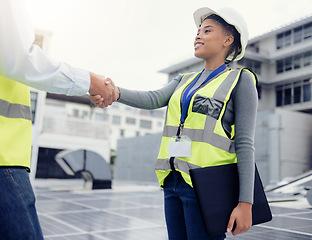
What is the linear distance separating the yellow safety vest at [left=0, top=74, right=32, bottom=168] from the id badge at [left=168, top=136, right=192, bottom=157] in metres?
0.69

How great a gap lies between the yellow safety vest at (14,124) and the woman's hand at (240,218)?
3.17 ft

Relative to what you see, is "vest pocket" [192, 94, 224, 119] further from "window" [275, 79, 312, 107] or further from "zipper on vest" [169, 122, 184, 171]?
"window" [275, 79, 312, 107]

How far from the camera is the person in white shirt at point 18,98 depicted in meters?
1.27

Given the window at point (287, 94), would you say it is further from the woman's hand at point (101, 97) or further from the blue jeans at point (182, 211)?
the blue jeans at point (182, 211)

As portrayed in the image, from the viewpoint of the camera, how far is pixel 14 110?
56.9 inches

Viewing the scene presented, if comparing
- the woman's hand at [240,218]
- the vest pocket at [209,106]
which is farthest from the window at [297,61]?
the woman's hand at [240,218]

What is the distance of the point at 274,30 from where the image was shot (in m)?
33.6

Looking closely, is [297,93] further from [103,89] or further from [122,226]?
[103,89]

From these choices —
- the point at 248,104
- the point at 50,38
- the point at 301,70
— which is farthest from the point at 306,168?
the point at 248,104

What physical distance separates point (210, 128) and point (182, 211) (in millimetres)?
467

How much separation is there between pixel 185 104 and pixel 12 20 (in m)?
0.92

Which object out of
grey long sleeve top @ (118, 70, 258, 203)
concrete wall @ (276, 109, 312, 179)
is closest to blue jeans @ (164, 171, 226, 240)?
grey long sleeve top @ (118, 70, 258, 203)

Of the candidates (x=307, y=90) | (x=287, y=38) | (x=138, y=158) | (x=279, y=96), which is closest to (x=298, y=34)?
(x=287, y=38)

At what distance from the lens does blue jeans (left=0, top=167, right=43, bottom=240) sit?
134 centimetres
